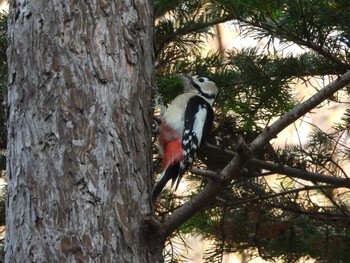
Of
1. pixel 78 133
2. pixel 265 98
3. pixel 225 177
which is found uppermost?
pixel 265 98

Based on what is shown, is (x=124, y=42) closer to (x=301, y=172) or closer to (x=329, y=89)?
(x=329, y=89)

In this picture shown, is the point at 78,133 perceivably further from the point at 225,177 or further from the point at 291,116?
the point at 291,116

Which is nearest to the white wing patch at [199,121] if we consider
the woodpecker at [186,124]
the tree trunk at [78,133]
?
the woodpecker at [186,124]

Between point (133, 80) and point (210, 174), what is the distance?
34 centimetres

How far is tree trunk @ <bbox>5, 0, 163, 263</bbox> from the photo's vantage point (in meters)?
1.80

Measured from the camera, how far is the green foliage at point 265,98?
2.41 metres

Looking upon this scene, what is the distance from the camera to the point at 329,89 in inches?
77.2

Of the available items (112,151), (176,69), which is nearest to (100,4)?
(112,151)

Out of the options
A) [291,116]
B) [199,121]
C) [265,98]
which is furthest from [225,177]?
[199,121]

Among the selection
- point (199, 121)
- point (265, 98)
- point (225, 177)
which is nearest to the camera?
point (225, 177)

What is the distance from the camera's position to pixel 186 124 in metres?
2.91

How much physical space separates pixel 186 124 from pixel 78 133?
1064 mm

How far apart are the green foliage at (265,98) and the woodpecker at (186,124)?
5 cm

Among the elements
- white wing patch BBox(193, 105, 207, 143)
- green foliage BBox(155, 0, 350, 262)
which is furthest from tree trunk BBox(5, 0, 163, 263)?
white wing patch BBox(193, 105, 207, 143)
